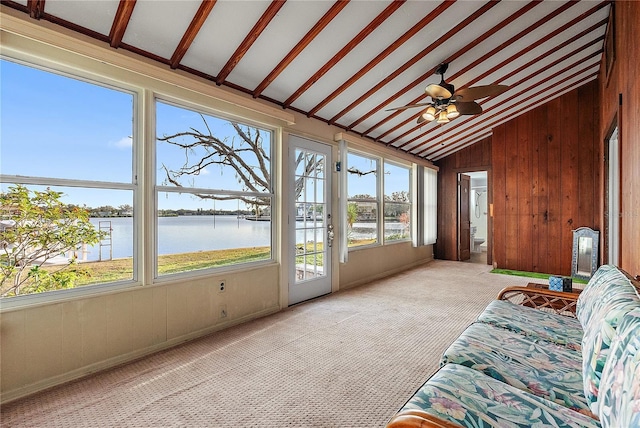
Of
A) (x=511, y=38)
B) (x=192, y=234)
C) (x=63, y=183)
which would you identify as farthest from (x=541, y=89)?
(x=63, y=183)

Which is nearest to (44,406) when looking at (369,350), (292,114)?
(369,350)

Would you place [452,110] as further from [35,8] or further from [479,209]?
[479,209]

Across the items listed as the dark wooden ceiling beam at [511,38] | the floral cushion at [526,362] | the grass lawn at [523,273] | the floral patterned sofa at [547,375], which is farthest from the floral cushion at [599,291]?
the grass lawn at [523,273]

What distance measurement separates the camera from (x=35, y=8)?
2021 mm

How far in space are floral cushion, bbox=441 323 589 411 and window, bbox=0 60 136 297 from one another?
2539 mm

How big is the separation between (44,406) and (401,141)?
560cm

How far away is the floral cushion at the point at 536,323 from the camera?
180 cm

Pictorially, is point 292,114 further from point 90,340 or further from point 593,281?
point 593,281

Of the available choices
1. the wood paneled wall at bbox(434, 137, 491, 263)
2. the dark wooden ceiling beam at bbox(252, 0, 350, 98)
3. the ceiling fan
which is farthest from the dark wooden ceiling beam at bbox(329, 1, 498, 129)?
the wood paneled wall at bbox(434, 137, 491, 263)

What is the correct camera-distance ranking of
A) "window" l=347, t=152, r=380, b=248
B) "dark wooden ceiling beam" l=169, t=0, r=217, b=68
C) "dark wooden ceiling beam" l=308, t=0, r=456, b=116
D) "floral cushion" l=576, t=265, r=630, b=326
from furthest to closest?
"window" l=347, t=152, r=380, b=248
"dark wooden ceiling beam" l=308, t=0, r=456, b=116
"dark wooden ceiling beam" l=169, t=0, r=217, b=68
"floral cushion" l=576, t=265, r=630, b=326

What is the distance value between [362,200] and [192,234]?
2.99m

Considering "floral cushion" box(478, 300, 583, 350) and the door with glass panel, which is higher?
the door with glass panel

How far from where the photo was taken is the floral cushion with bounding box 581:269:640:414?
1.12 meters

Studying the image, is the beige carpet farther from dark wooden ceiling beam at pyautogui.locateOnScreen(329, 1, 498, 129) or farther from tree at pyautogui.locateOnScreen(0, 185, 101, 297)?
dark wooden ceiling beam at pyautogui.locateOnScreen(329, 1, 498, 129)
